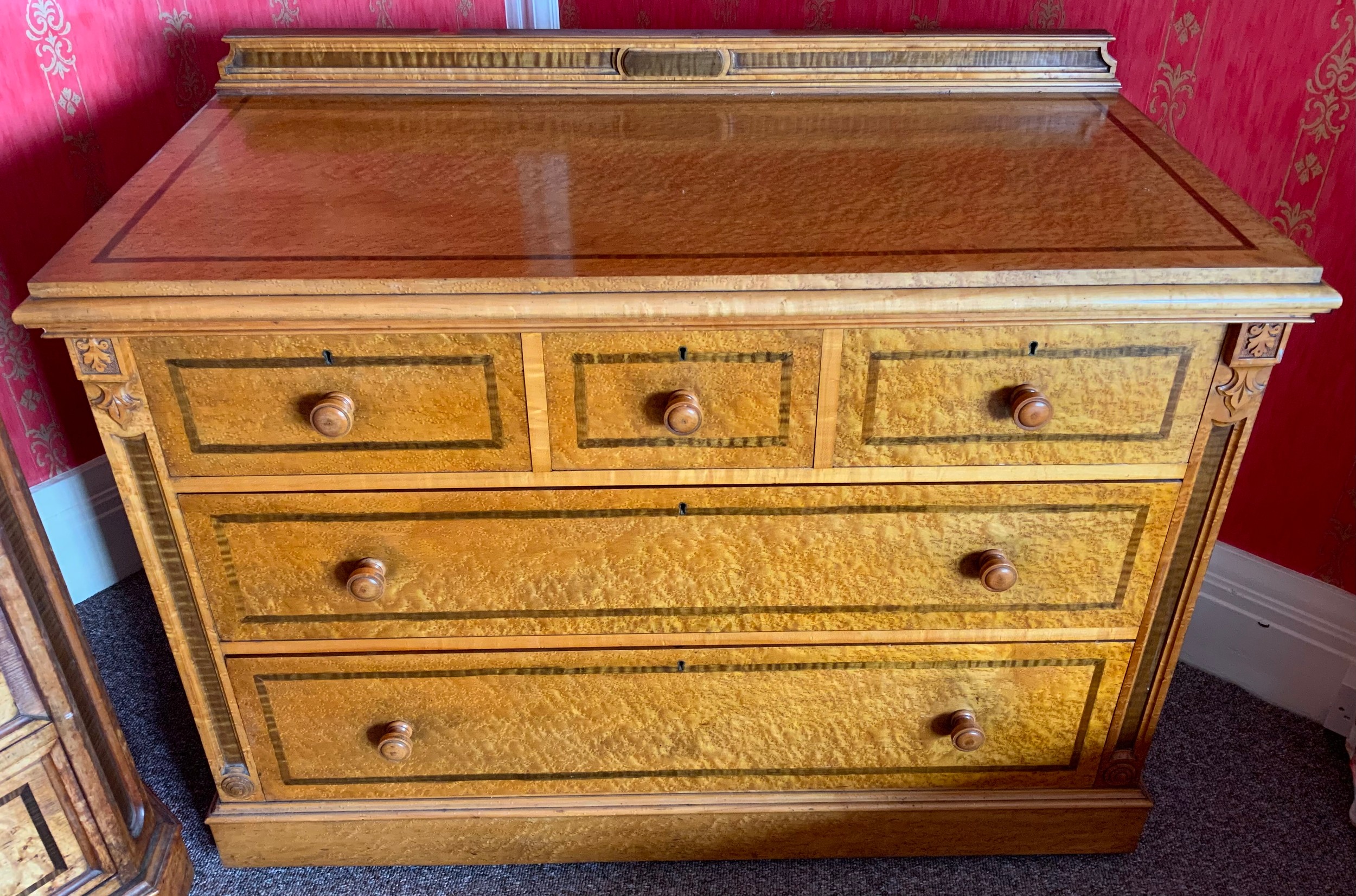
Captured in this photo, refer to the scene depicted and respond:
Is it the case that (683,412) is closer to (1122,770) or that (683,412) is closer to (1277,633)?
(1122,770)

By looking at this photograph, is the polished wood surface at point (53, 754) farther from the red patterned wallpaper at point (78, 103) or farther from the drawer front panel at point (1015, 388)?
the drawer front panel at point (1015, 388)

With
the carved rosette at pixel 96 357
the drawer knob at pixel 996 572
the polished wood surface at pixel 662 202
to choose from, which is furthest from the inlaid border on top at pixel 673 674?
the polished wood surface at pixel 662 202

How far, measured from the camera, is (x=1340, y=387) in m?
1.87

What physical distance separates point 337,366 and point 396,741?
596 mm

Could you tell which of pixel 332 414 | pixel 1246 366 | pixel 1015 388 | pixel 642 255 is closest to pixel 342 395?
pixel 332 414

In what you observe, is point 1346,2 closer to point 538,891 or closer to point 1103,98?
point 1103,98

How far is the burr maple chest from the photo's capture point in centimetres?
127

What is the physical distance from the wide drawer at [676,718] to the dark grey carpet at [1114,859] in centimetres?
19

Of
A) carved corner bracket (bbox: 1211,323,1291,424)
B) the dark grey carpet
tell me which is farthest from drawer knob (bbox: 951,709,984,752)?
carved corner bracket (bbox: 1211,323,1291,424)

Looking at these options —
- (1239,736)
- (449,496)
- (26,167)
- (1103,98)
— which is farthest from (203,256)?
(1239,736)

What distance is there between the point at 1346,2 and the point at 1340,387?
0.63 meters

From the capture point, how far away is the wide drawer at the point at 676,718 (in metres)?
1.56

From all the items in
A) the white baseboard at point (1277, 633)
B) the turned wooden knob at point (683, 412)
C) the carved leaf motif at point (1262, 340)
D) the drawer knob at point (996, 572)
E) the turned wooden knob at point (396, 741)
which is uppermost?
the carved leaf motif at point (1262, 340)

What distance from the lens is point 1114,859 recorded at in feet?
5.94
